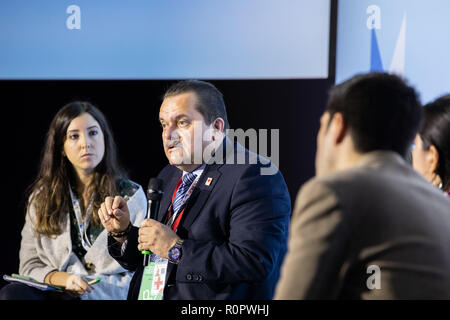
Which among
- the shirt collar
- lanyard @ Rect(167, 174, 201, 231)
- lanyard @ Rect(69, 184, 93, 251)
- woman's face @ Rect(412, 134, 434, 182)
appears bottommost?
lanyard @ Rect(69, 184, 93, 251)

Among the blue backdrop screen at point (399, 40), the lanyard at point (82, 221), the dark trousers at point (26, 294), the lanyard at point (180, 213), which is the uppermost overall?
the blue backdrop screen at point (399, 40)

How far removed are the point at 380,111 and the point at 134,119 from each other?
300cm

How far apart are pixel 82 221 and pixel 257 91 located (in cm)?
154

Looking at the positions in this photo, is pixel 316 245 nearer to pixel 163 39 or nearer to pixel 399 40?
pixel 399 40

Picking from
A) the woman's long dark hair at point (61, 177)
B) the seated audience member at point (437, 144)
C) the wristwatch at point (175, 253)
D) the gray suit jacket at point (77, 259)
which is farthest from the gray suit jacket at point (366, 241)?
the woman's long dark hair at point (61, 177)

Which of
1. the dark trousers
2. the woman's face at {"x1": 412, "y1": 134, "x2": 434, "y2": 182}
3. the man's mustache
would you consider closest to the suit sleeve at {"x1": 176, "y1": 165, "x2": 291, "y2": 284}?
the man's mustache

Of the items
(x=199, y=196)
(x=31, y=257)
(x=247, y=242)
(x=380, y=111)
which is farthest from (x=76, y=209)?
(x=380, y=111)

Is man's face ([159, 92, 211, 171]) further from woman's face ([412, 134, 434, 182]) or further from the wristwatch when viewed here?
woman's face ([412, 134, 434, 182])

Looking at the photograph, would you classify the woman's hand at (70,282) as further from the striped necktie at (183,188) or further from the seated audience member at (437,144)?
the seated audience member at (437,144)

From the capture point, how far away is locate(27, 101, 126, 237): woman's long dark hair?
10.7 feet

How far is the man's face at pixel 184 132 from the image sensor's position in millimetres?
2416

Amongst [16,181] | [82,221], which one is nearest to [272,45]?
[82,221]

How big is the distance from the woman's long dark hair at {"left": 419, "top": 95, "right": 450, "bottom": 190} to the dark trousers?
78.3 inches

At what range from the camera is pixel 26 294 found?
9.03ft
